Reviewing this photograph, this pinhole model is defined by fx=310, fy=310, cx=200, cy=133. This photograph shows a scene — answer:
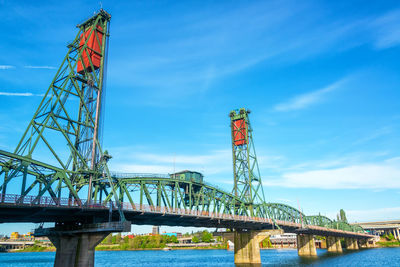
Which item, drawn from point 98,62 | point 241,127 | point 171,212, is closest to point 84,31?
point 98,62

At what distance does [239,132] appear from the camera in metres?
96.4

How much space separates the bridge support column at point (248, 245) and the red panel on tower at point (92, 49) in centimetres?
5439

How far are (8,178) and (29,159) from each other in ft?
9.85

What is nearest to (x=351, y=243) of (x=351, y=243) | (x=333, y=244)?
(x=351, y=243)

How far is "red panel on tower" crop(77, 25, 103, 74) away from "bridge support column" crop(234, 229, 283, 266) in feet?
178

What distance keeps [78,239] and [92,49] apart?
103ft

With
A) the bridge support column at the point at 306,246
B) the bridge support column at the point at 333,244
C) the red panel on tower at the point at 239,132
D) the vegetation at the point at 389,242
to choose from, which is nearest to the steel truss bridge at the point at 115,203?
the red panel on tower at the point at 239,132

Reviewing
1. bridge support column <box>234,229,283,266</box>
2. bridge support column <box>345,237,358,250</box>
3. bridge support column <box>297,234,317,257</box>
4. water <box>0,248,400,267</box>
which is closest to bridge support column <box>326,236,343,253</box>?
water <box>0,248,400,267</box>

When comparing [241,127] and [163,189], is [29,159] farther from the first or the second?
[241,127]

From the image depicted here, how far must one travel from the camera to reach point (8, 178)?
117ft

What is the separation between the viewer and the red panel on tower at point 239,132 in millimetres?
95312

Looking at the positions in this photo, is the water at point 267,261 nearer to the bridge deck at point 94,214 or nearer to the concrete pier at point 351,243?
the bridge deck at point 94,214

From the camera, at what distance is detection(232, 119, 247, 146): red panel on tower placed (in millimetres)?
95312

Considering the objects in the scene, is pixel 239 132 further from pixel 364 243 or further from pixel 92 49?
pixel 364 243
